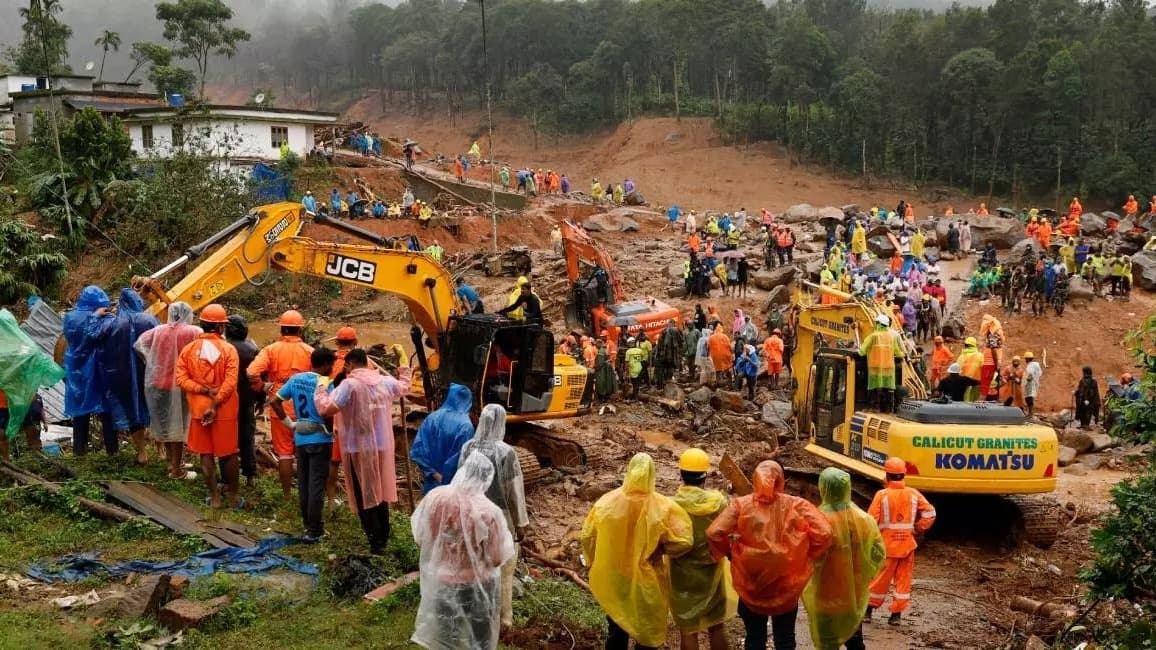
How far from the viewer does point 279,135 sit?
40656mm

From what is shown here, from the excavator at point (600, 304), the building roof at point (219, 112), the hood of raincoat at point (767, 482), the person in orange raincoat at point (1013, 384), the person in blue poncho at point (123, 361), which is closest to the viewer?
the hood of raincoat at point (767, 482)

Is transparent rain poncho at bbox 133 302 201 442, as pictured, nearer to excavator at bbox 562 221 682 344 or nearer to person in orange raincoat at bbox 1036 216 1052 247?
excavator at bbox 562 221 682 344

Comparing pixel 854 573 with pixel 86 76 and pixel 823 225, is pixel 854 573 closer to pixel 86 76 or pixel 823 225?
pixel 823 225

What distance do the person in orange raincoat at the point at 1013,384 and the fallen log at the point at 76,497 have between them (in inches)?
613

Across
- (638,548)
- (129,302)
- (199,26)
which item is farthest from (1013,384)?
(199,26)

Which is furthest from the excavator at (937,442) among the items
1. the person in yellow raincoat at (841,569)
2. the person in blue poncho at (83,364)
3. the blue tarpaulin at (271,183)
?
the blue tarpaulin at (271,183)

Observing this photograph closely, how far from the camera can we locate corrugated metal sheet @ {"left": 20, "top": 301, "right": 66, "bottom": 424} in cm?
1184

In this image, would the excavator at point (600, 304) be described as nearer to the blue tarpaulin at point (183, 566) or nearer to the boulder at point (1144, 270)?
the boulder at point (1144, 270)

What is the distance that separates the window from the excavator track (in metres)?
34.8

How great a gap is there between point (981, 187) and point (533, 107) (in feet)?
113

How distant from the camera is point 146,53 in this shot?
5866 cm

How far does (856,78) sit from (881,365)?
5234 centimetres

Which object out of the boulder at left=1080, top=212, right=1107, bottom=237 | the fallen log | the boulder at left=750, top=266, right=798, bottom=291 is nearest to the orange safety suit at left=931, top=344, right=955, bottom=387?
the boulder at left=750, top=266, right=798, bottom=291

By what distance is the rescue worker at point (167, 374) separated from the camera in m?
9.13
